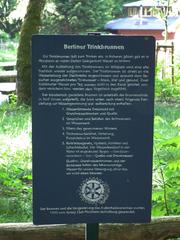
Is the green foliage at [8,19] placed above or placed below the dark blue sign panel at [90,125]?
above

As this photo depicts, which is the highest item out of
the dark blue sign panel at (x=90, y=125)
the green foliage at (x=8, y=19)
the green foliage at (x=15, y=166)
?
the green foliage at (x=8, y=19)

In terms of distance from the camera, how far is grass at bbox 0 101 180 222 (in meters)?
5.23

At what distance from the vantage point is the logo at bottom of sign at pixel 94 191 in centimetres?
317

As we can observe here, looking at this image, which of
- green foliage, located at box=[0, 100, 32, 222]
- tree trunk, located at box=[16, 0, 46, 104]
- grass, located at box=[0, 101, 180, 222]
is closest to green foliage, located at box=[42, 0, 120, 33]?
tree trunk, located at box=[16, 0, 46, 104]

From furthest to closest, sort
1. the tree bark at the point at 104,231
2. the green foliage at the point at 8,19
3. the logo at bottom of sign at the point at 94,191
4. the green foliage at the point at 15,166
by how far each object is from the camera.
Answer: the green foliage at the point at 8,19 → the green foliage at the point at 15,166 → the tree bark at the point at 104,231 → the logo at bottom of sign at the point at 94,191

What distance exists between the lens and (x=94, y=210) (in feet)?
10.5

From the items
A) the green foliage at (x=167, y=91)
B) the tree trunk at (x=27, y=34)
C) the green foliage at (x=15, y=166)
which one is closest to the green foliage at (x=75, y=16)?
the green foliage at (x=167, y=91)

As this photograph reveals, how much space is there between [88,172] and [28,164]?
5.44 m

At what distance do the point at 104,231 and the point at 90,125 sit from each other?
1081mm

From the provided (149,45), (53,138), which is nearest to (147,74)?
(149,45)

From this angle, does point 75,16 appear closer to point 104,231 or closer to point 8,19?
point 8,19

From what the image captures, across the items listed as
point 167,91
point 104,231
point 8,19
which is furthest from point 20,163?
point 8,19

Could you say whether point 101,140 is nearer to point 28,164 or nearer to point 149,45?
point 149,45

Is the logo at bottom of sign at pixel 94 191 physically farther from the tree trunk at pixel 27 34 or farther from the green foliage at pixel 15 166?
the tree trunk at pixel 27 34
